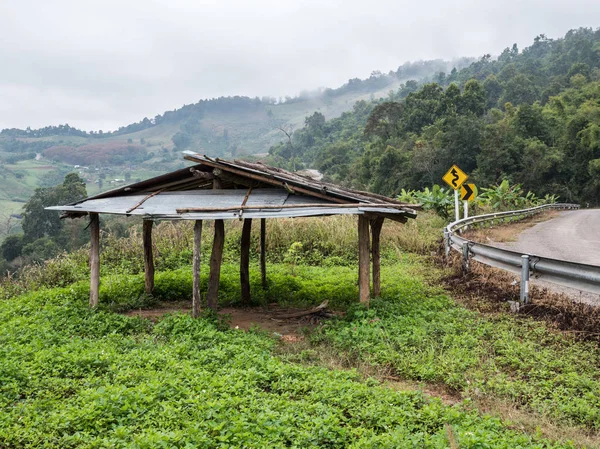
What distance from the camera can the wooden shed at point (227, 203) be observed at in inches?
322

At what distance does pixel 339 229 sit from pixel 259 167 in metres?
7.90

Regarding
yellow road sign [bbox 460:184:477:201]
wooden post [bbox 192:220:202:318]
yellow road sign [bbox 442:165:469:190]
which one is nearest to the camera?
wooden post [bbox 192:220:202:318]

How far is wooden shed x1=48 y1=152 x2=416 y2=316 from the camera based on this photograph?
8.17 meters

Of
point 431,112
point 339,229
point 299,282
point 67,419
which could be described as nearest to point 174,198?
point 299,282

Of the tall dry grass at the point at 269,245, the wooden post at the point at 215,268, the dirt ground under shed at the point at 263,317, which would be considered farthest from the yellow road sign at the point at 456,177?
the wooden post at the point at 215,268

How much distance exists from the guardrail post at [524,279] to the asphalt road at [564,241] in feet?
14.5

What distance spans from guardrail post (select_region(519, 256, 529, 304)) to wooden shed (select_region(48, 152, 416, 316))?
207 centimetres

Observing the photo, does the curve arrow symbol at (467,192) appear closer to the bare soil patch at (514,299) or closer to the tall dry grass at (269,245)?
the tall dry grass at (269,245)

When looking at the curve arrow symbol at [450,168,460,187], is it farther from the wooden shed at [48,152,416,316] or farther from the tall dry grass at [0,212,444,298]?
the wooden shed at [48,152,416,316]

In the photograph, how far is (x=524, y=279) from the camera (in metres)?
7.77

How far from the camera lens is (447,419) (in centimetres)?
436

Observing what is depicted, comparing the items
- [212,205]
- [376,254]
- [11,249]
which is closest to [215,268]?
[212,205]

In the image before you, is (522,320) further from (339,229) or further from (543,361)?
(339,229)

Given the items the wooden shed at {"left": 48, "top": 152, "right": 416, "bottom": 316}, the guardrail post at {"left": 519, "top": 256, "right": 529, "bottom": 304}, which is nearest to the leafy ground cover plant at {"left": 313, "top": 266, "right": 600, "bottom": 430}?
the guardrail post at {"left": 519, "top": 256, "right": 529, "bottom": 304}
